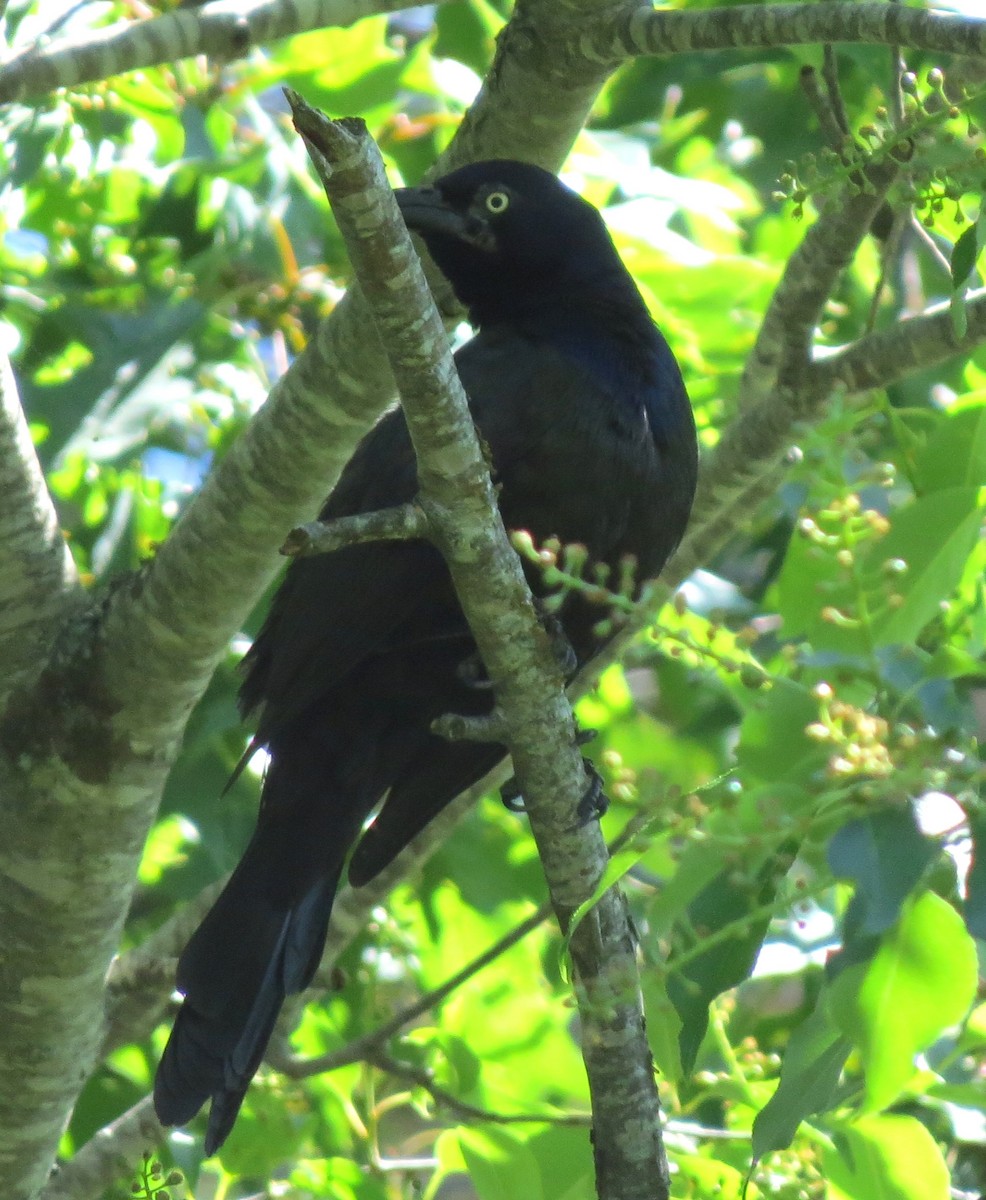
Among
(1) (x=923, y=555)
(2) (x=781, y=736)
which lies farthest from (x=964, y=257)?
(2) (x=781, y=736)

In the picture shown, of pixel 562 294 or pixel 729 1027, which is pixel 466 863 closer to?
pixel 729 1027

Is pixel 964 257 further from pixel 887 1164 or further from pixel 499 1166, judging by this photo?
pixel 499 1166

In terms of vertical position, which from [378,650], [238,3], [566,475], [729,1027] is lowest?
[729,1027]

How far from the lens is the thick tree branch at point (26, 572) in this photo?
2822mm

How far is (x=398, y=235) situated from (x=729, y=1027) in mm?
2307

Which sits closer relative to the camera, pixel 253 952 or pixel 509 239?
pixel 253 952

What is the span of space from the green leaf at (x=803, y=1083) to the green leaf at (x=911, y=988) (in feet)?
0.34

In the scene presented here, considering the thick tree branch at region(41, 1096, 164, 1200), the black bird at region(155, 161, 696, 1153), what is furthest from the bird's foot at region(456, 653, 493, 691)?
the thick tree branch at region(41, 1096, 164, 1200)

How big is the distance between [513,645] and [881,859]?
2.53 feet

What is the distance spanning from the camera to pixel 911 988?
1.79m

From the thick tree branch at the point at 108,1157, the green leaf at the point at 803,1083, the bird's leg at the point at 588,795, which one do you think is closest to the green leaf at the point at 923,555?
the green leaf at the point at 803,1083

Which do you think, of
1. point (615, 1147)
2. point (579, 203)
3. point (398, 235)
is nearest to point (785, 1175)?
point (615, 1147)

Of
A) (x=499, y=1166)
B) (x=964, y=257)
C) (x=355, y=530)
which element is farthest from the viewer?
(x=499, y=1166)

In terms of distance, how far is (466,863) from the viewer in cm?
398
